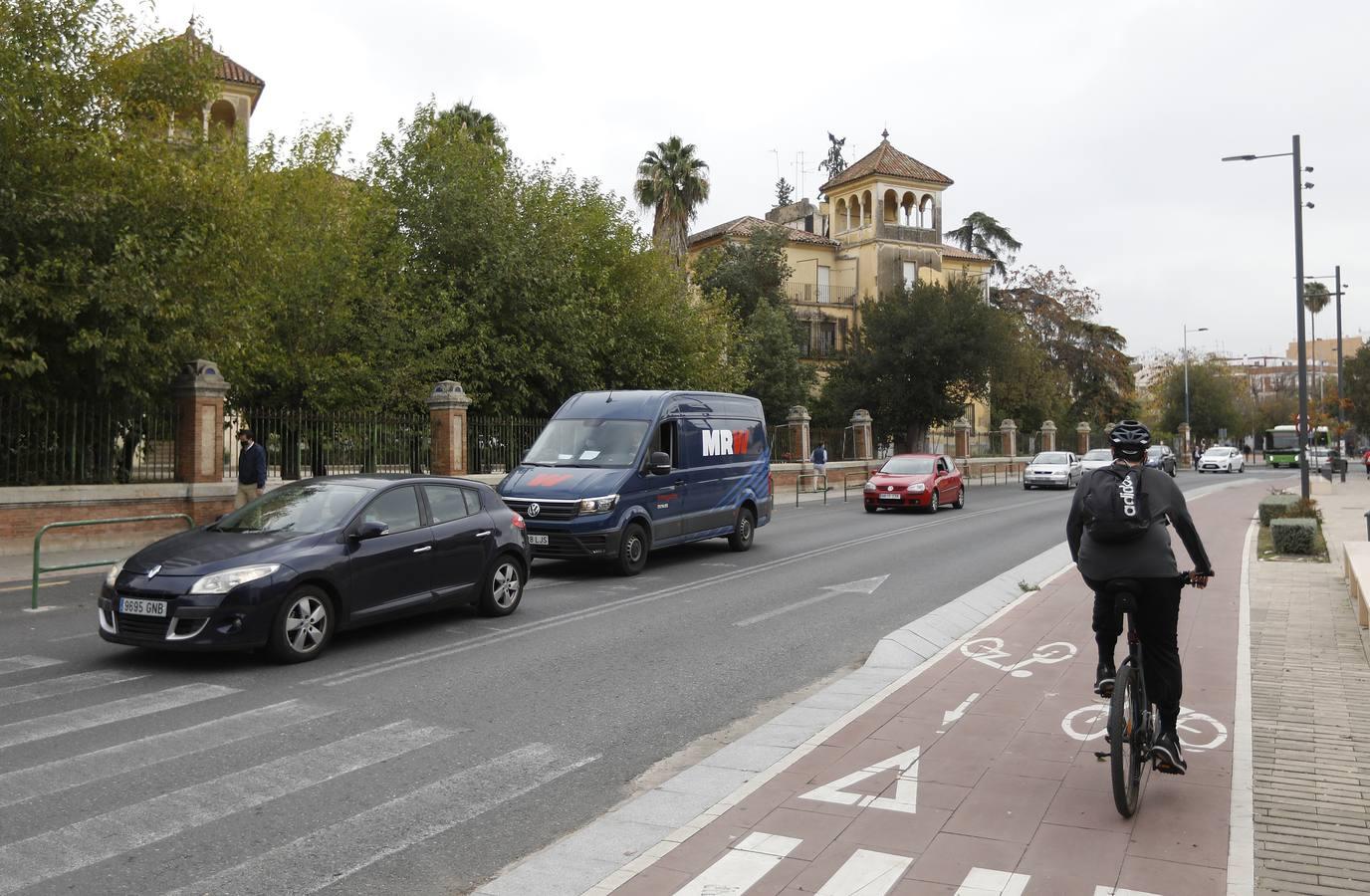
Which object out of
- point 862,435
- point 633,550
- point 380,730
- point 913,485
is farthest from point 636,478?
point 862,435

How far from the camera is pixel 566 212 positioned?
2930cm

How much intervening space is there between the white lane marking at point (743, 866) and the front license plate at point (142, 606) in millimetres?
5300

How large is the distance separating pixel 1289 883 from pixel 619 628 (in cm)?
677

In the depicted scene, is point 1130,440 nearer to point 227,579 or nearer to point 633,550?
point 227,579

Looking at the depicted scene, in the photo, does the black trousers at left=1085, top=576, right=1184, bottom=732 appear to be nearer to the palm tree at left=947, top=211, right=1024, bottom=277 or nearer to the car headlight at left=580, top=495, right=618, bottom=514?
the car headlight at left=580, top=495, right=618, bottom=514

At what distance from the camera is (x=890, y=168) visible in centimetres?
5956

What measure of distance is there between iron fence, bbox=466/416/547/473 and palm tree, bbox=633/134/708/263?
23549 mm

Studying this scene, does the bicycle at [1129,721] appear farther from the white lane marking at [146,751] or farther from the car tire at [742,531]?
the car tire at [742,531]

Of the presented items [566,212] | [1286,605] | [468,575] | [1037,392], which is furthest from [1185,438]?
[468,575]

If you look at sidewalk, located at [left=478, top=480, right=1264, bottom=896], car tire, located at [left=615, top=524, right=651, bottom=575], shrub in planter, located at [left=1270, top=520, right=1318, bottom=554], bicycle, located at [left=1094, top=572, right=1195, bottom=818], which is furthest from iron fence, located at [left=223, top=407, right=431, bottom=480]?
bicycle, located at [left=1094, top=572, right=1195, bottom=818]

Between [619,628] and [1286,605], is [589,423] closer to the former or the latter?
[619,628]

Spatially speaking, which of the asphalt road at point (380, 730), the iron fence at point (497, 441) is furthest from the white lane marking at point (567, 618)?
the iron fence at point (497, 441)

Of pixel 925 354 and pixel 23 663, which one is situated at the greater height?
pixel 925 354

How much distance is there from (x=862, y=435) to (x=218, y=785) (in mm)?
38359
